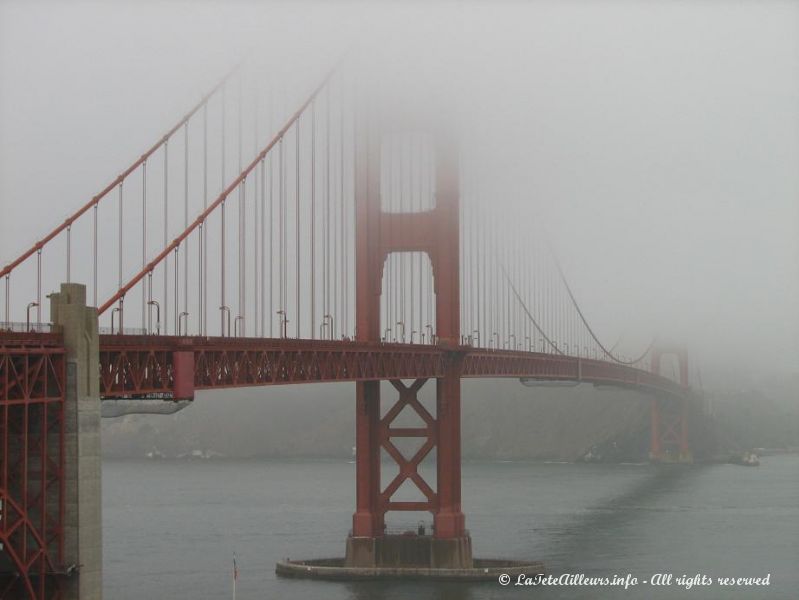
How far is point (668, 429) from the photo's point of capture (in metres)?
145

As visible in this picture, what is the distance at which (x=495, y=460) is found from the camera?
506 feet

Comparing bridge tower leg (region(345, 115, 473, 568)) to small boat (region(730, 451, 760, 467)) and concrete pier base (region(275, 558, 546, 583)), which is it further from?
small boat (region(730, 451, 760, 467))

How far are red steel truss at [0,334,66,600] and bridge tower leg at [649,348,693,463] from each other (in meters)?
115

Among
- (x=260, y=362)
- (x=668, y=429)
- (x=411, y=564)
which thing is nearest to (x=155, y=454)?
(x=668, y=429)

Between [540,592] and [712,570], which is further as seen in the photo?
[712,570]

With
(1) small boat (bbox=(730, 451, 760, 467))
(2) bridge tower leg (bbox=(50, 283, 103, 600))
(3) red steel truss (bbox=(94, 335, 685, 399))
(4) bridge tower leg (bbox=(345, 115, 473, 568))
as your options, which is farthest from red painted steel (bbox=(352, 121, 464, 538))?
(1) small boat (bbox=(730, 451, 760, 467))

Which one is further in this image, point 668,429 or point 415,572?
point 668,429

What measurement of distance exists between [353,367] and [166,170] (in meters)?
10.9

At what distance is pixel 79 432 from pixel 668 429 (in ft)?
399

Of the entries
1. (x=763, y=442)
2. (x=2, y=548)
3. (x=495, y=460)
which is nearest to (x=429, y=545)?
(x=2, y=548)

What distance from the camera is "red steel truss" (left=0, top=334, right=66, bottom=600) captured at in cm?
2673

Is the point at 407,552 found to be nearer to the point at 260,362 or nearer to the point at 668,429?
the point at 260,362

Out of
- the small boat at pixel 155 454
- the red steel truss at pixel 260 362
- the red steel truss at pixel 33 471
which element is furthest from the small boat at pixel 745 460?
the red steel truss at pixel 33 471

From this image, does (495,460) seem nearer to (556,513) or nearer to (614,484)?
(614,484)
